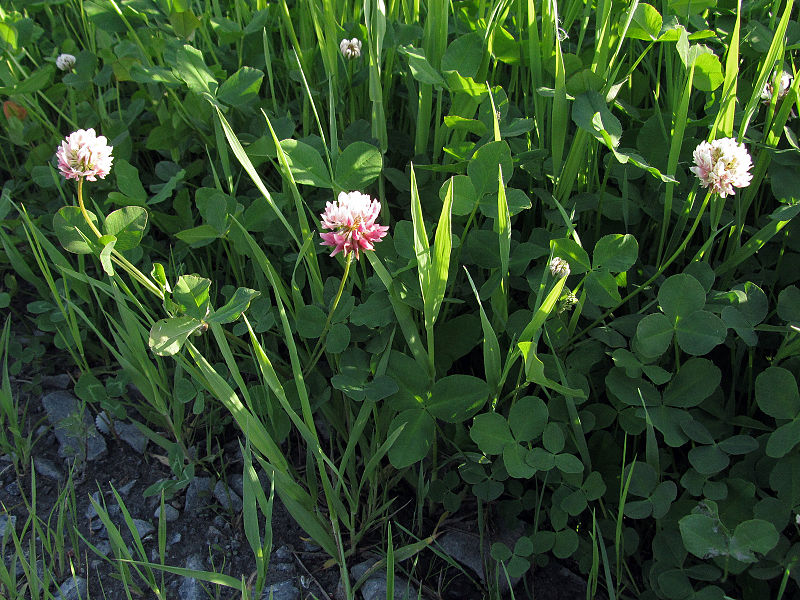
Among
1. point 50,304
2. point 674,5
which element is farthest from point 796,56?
point 50,304

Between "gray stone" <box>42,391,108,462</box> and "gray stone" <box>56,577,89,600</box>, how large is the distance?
279 mm

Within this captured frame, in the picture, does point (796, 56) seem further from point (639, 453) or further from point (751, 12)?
point (639, 453)

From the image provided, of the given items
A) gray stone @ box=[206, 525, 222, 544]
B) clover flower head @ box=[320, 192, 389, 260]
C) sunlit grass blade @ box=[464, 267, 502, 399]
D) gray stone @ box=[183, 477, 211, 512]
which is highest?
clover flower head @ box=[320, 192, 389, 260]

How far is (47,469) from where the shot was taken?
161cm

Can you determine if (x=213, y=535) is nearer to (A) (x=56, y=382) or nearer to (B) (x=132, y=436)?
(B) (x=132, y=436)

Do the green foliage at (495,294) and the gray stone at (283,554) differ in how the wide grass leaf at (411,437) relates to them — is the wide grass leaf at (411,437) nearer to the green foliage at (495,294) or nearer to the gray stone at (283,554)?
the green foliage at (495,294)

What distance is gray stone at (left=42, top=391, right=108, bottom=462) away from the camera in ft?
5.33

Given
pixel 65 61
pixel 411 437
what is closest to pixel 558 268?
pixel 411 437

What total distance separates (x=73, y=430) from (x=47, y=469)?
0.34 ft

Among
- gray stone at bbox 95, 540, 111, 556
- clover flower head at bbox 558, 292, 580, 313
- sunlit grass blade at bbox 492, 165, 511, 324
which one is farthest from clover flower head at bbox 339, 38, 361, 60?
gray stone at bbox 95, 540, 111, 556

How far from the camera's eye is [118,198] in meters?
1.64

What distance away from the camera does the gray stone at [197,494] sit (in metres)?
1.53

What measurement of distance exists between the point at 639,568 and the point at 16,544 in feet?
3.82

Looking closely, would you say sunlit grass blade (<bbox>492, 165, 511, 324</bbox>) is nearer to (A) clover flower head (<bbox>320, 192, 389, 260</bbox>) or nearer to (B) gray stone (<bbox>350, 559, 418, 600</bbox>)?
(A) clover flower head (<bbox>320, 192, 389, 260</bbox>)
